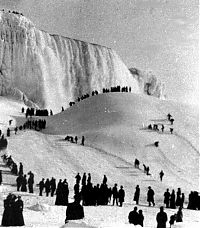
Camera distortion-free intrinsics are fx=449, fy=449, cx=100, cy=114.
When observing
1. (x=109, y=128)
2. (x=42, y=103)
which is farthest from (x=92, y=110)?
(x=42, y=103)

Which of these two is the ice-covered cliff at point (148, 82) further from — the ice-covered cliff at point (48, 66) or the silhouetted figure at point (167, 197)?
the silhouetted figure at point (167, 197)

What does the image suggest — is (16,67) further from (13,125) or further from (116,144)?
(116,144)

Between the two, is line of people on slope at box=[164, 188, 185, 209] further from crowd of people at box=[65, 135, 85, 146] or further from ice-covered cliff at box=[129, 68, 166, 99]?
ice-covered cliff at box=[129, 68, 166, 99]

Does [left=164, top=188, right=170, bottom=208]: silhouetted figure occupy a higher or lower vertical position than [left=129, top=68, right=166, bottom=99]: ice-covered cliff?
lower

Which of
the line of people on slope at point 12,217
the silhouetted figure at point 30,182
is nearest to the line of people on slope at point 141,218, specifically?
the line of people on slope at point 12,217

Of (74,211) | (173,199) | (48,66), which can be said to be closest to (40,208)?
(74,211)

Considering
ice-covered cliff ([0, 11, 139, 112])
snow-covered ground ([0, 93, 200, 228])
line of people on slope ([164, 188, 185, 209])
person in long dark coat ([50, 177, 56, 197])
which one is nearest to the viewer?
snow-covered ground ([0, 93, 200, 228])

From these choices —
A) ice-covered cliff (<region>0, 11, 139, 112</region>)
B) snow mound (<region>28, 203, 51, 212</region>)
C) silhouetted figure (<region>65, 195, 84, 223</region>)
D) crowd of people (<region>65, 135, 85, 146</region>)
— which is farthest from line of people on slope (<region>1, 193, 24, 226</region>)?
ice-covered cliff (<region>0, 11, 139, 112</region>)

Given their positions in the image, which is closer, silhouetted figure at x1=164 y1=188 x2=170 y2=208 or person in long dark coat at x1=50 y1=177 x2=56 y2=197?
silhouetted figure at x1=164 y1=188 x2=170 y2=208
